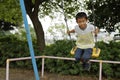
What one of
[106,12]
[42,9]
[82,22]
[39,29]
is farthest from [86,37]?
[42,9]

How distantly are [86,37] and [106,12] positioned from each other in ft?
27.8

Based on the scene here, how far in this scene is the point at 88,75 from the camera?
414 inches

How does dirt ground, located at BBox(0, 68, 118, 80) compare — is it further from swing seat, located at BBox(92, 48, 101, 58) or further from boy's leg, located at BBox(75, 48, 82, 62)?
swing seat, located at BBox(92, 48, 101, 58)

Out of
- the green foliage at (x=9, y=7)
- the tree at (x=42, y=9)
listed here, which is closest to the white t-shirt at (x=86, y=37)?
the tree at (x=42, y=9)

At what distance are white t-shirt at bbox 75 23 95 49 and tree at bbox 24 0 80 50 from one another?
6.67m

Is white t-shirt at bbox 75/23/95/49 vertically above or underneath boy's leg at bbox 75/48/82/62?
above

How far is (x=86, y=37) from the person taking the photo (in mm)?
6270

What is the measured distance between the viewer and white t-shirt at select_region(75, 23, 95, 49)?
20.4 ft

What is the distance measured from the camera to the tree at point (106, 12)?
14.3m

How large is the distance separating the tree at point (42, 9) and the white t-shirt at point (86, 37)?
6674 millimetres

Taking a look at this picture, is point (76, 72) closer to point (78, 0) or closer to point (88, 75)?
point (88, 75)

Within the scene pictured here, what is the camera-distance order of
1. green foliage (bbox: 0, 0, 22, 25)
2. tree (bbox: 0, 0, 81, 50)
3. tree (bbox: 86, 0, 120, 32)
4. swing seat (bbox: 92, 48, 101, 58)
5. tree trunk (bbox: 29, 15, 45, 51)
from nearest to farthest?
1. swing seat (bbox: 92, 48, 101, 58)
2. green foliage (bbox: 0, 0, 22, 25)
3. tree (bbox: 0, 0, 81, 50)
4. tree trunk (bbox: 29, 15, 45, 51)
5. tree (bbox: 86, 0, 120, 32)

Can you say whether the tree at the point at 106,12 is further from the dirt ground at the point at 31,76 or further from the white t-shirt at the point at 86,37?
the white t-shirt at the point at 86,37

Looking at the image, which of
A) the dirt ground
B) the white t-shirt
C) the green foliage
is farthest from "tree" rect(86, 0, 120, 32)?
the white t-shirt
